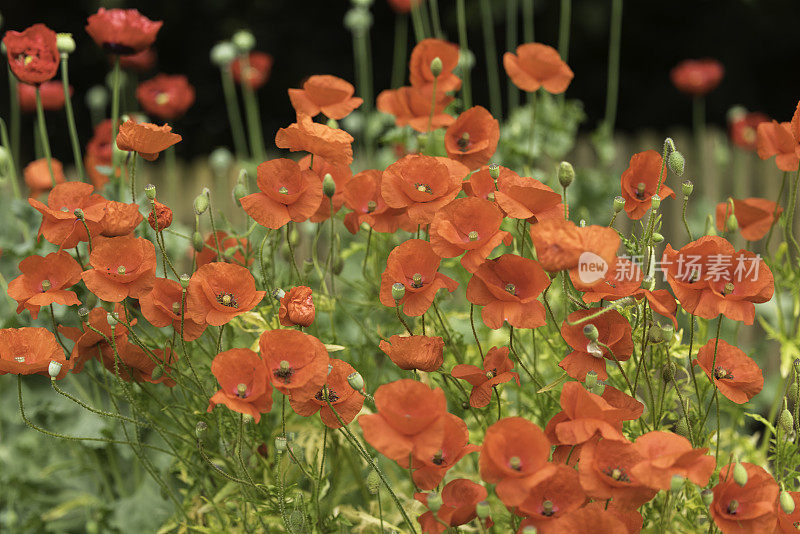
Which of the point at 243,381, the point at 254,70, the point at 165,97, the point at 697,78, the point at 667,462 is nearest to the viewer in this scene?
the point at 667,462

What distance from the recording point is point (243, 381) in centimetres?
81

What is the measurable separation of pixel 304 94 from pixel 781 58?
12.0 ft

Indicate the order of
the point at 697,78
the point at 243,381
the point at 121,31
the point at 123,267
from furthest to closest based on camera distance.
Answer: the point at 697,78, the point at 121,31, the point at 123,267, the point at 243,381

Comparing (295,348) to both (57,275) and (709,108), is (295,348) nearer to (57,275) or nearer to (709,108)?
(57,275)

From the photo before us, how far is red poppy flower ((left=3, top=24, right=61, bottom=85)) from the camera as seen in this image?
116 centimetres

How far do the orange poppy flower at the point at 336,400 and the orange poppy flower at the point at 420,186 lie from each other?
0.19 m

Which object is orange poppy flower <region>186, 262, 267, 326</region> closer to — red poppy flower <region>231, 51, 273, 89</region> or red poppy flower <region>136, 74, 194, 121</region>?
red poppy flower <region>136, 74, 194, 121</region>

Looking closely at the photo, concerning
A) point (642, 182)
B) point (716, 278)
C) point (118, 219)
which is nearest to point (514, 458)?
point (716, 278)

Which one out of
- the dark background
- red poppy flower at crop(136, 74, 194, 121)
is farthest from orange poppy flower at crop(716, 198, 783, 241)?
the dark background

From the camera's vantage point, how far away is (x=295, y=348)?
2.61 ft

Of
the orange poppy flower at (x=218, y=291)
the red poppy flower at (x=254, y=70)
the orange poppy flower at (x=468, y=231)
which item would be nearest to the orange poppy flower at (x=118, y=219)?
the orange poppy flower at (x=218, y=291)

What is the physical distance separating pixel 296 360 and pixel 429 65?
546 millimetres

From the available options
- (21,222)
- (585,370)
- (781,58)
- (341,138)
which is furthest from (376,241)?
(781,58)

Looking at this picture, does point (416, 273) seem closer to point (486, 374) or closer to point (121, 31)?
point (486, 374)
